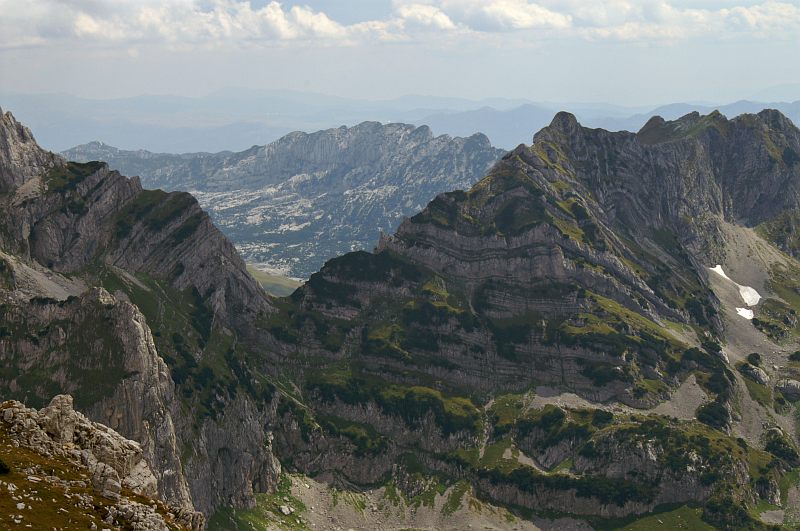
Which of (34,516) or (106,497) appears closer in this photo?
(34,516)

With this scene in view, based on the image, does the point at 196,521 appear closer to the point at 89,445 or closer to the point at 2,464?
the point at 89,445

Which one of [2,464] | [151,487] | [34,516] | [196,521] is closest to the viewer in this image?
[34,516]

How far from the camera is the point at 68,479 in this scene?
89.9 meters

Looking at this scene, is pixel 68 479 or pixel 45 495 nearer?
pixel 45 495

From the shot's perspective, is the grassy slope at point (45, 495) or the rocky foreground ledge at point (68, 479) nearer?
the grassy slope at point (45, 495)

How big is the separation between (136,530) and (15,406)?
26686 mm

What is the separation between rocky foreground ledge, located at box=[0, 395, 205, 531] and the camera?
A: 270 feet

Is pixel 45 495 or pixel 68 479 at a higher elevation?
pixel 45 495

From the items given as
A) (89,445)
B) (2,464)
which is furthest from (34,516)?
(89,445)

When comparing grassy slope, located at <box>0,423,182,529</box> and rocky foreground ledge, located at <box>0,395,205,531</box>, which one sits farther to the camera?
rocky foreground ledge, located at <box>0,395,205,531</box>

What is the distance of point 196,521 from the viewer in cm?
9838

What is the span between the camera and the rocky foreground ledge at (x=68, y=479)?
82.2 metres

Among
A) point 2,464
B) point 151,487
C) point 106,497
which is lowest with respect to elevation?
point 151,487

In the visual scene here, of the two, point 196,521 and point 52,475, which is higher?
point 52,475
